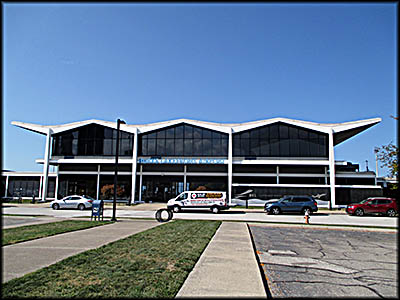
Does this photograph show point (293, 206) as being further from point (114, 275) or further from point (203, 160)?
point (114, 275)

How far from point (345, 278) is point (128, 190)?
3993 centimetres

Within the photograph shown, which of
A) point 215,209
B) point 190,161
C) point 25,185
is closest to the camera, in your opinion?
point 215,209

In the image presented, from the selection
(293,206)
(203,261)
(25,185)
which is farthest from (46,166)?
(203,261)

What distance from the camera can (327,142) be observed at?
1636 inches

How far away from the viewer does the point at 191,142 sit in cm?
4319

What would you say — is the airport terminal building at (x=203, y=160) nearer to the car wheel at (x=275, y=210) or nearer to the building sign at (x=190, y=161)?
the building sign at (x=190, y=161)

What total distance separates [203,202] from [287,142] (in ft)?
60.4

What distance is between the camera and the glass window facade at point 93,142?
44.8m

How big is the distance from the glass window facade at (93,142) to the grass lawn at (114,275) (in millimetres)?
37066

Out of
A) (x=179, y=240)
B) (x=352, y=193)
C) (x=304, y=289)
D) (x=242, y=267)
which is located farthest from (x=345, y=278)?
(x=352, y=193)

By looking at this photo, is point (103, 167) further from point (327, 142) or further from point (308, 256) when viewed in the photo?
point (308, 256)

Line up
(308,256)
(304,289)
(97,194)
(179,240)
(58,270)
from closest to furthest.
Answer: (304,289), (58,270), (308,256), (179,240), (97,194)

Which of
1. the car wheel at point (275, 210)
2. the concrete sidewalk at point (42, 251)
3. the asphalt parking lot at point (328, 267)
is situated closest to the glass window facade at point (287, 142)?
the car wheel at point (275, 210)

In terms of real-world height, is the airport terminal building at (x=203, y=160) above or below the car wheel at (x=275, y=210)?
above
